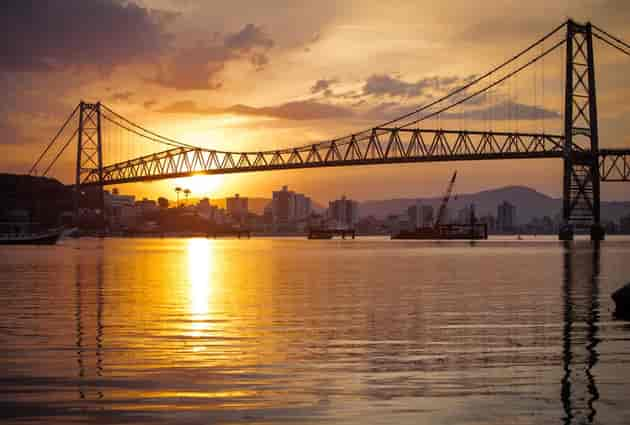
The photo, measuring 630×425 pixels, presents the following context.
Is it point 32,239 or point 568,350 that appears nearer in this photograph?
point 568,350

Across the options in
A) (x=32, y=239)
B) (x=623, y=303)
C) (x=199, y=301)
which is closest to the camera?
(x=623, y=303)

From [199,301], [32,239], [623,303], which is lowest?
Answer: [199,301]

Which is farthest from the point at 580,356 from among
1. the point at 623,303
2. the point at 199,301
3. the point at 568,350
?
the point at 199,301

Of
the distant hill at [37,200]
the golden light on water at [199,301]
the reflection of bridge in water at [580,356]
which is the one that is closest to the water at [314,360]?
the reflection of bridge in water at [580,356]

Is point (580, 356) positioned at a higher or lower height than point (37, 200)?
lower

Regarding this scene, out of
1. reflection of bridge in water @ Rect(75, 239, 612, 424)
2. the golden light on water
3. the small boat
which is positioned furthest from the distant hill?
reflection of bridge in water @ Rect(75, 239, 612, 424)

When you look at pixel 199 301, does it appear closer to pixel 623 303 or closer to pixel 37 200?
pixel 623 303

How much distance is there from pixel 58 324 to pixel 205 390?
29.2 ft

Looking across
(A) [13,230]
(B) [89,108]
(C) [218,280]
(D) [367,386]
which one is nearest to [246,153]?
(B) [89,108]

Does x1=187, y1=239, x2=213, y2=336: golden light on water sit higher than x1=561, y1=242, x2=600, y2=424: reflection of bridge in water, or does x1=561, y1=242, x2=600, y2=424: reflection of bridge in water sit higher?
x1=561, y1=242, x2=600, y2=424: reflection of bridge in water

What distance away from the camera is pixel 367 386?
35.4 feet

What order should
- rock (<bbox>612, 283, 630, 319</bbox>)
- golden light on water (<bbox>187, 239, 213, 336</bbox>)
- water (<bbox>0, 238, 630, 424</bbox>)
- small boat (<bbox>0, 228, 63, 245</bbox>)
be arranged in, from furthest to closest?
small boat (<bbox>0, 228, 63, 245</bbox>)
rock (<bbox>612, 283, 630, 319</bbox>)
golden light on water (<bbox>187, 239, 213, 336</bbox>)
water (<bbox>0, 238, 630, 424</bbox>)

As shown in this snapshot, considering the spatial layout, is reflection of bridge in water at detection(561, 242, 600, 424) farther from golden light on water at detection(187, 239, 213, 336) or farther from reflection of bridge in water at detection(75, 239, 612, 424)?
golden light on water at detection(187, 239, 213, 336)

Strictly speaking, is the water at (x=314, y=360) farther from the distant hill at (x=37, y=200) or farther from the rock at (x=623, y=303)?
the distant hill at (x=37, y=200)
